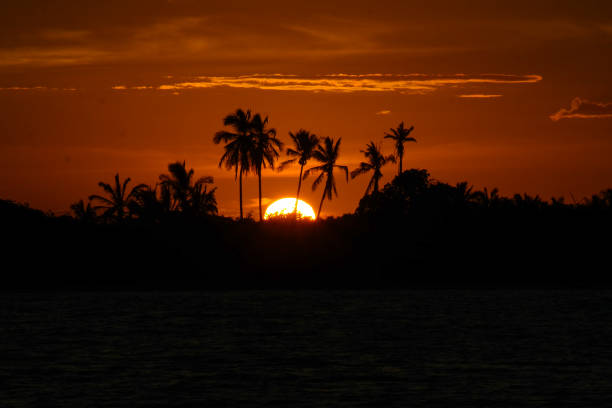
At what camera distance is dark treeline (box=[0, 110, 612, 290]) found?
101438 mm

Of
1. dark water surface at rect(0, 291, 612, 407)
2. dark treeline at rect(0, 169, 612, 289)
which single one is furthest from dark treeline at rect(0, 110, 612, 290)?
dark water surface at rect(0, 291, 612, 407)

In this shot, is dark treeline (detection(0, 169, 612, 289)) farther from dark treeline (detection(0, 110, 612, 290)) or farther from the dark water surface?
the dark water surface

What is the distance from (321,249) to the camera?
334 ft

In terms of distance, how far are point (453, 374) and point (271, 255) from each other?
66.2 metres

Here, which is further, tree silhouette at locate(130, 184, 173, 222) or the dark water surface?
tree silhouette at locate(130, 184, 173, 222)

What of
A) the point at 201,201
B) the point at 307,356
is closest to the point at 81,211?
the point at 201,201

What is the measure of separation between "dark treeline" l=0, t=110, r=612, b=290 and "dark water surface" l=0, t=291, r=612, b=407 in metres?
19.8

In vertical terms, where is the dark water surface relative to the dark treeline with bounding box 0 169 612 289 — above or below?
below

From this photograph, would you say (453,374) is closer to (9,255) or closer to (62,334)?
(62,334)

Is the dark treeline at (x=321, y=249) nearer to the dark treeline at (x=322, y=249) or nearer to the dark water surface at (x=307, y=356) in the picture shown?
the dark treeline at (x=322, y=249)

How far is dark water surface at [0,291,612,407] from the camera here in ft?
99.9

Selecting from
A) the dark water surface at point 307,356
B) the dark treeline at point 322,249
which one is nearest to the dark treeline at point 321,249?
the dark treeline at point 322,249

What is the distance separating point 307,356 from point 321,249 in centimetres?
5898

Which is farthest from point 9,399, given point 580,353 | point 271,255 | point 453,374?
point 271,255
